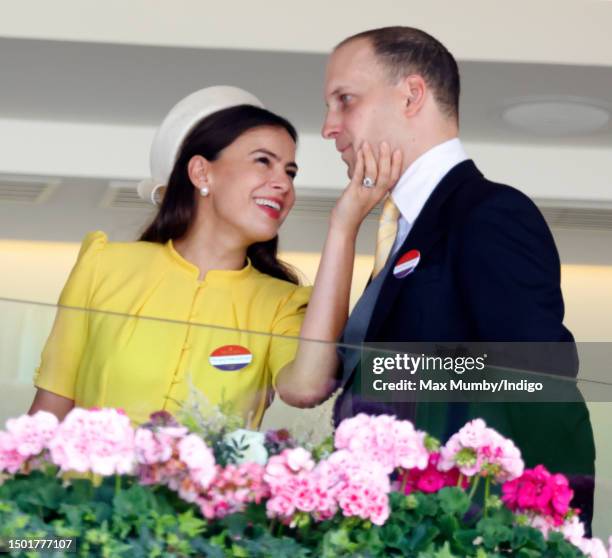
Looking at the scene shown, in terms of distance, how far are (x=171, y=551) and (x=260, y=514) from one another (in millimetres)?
133

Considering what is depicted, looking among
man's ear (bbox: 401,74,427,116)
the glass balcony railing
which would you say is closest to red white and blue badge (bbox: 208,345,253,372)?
the glass balcony railing

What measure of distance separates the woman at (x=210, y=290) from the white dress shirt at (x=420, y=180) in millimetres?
34

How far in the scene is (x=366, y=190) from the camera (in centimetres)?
231

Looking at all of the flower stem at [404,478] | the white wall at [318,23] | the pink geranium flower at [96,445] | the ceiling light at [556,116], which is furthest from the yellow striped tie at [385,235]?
the ceiling light at [556,116]

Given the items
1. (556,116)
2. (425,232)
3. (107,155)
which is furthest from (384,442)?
(107,155)

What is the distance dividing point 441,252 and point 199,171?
77 cm

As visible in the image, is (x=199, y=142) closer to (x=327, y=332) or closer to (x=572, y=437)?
(x=327, y=332)

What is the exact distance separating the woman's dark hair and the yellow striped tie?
40cm

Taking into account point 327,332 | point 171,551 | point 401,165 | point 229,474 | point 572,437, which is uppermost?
point 401,165

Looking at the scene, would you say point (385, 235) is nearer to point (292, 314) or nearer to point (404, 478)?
point (292, 314)

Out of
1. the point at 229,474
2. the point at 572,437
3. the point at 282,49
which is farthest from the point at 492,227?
the point at 282,49

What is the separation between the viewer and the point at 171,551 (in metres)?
1.47

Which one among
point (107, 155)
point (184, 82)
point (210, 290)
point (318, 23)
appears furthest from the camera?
point (107, 155)

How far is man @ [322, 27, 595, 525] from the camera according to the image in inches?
68.4
